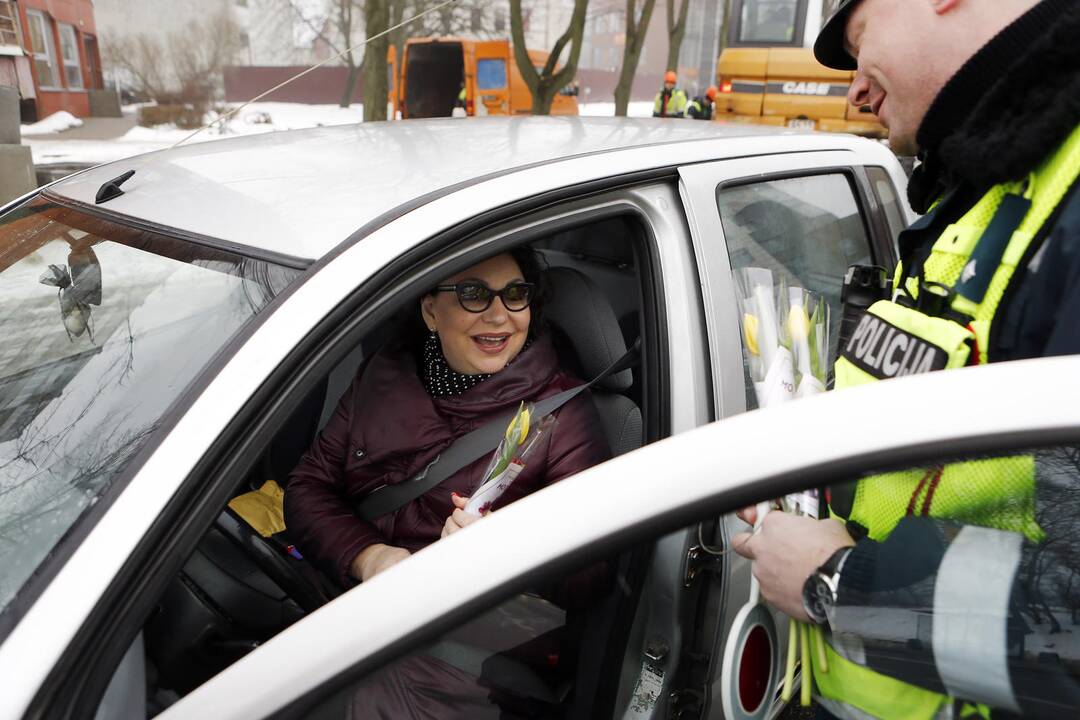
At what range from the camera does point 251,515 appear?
1.88m

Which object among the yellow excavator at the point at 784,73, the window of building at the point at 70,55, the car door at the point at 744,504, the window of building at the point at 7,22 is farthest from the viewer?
the window of building at the point at 70,55

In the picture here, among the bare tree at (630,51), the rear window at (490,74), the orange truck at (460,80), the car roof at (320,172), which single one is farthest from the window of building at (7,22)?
the car roof at (320,172)

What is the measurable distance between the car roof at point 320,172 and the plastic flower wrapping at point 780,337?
33cm

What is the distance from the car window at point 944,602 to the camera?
0.80 m

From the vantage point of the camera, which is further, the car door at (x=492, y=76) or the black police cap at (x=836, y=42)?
the car door at (x=492, y=76)

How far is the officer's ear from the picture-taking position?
109 cm

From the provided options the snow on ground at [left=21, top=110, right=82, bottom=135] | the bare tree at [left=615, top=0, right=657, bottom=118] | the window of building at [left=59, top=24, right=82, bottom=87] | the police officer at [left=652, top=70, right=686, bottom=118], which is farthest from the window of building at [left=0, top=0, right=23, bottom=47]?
the police officer at [left=652, top=70, right=686, bottom=118]

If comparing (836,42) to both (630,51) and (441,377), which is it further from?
(630,51)

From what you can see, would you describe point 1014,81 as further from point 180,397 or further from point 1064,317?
point 180,397

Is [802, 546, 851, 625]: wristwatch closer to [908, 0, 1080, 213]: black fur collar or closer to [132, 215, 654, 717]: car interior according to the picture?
[132, 215, 654, 717]: car interior

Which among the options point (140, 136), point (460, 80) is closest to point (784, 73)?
point (460, 80)

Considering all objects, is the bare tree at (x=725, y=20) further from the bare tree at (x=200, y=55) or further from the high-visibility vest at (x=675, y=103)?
the bare tree at (x=200, y=55)

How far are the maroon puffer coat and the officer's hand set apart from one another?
2.39 ft

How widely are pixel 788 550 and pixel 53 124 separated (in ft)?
62.6
